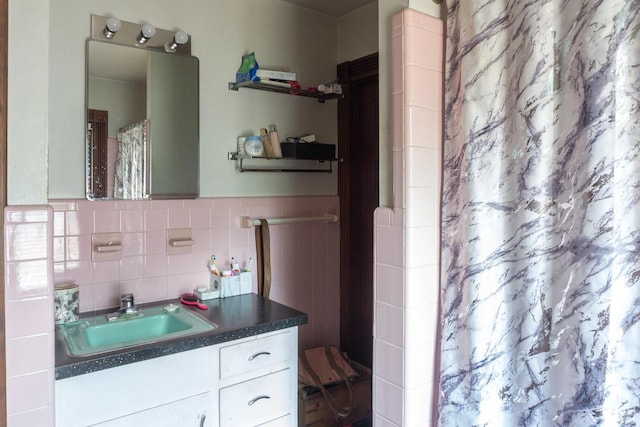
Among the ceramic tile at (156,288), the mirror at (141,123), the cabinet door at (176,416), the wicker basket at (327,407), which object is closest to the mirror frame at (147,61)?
the mirror at (141,123)

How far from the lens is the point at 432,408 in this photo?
132 cm

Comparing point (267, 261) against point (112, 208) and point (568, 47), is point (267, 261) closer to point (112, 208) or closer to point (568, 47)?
point (112, 208)

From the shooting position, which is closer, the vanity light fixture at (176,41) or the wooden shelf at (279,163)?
the vanity light fixture at (176,41)

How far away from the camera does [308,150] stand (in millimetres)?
2369

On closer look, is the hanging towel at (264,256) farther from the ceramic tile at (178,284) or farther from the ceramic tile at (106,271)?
the ceramic tile at (106,271)

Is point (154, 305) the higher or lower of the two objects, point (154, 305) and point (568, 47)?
the lower

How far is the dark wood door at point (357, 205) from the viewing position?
8.49 feet

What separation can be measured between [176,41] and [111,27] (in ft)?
0.90

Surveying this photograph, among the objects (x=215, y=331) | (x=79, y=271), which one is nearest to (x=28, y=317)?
(x=215, y=331)

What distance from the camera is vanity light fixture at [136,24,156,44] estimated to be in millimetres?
1924

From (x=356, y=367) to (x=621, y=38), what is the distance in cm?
207

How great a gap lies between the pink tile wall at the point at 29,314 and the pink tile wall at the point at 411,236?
88 cm

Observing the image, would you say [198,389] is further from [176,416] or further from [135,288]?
[135,288]

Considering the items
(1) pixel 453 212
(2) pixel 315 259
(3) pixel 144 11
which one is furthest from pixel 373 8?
(1) pixel 453 212
